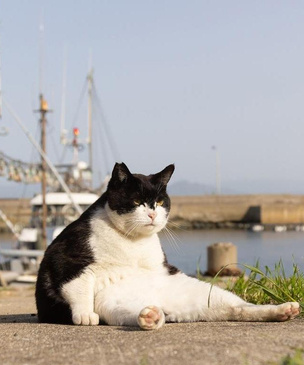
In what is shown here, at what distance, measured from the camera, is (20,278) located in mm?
23469

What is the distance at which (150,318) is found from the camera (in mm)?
4168

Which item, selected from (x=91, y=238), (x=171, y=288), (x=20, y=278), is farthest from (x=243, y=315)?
(x=20, y=278)

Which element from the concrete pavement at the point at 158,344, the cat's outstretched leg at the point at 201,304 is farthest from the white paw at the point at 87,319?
the cat's outstretched leg at the point at 201,304

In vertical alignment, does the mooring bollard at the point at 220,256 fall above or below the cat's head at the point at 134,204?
below

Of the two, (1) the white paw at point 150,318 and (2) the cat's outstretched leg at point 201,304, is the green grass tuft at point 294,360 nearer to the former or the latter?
(1) the white paw at point 150,318

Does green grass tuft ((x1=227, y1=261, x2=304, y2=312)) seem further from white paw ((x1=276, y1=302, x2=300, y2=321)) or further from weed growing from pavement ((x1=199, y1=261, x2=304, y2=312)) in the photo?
white paw ((x1=276, y1=302, x2=300, y2=321))

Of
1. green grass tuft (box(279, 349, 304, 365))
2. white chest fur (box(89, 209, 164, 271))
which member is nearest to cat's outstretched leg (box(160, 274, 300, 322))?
white chest fur (box(89, 209, 164, 271))

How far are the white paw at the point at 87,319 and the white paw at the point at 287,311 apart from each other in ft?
4.25

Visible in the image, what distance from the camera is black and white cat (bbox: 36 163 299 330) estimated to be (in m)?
4.77

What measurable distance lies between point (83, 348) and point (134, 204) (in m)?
1.39

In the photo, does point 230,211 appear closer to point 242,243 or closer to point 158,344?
point 242,243

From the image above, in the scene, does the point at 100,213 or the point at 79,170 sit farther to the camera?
the point at 79,170

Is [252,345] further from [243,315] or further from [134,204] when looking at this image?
[134,204]

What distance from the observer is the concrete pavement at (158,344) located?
3.42 meters
